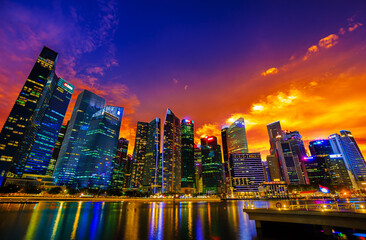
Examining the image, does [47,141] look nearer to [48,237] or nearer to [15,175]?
[15,175]

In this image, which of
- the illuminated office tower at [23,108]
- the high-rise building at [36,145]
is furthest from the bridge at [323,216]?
the high-rise building at [36,145]

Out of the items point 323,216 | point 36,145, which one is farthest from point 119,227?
point 36,145

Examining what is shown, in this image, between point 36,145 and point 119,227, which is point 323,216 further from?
point 36,145

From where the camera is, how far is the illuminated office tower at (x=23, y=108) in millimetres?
144625

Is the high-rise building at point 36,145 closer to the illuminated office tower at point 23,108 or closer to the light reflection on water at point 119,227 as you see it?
the illuminated office tower at point 23,108

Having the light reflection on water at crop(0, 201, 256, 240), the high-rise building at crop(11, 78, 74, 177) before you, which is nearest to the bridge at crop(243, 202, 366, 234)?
the light reflection on water at crop(0, 201, 256, 240)

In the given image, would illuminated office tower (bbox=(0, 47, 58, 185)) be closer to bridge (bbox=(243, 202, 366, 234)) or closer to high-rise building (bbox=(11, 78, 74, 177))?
high-rise building (bbox=(11, 78, 74, 177))

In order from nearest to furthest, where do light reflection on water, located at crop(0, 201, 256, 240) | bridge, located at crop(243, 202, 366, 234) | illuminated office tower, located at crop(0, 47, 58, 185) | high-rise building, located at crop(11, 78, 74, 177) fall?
bridge, located at crop(243, 202, 366, 234) → light reflection on water, located at crop(0, 201, 256, 240) → illuminated office tower, located at crop(0, 47, 58, 185) → high-rise building, located at crop(11, 78, 74, 177)

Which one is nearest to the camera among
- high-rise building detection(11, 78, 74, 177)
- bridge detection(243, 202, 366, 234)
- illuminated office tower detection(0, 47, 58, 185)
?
bridge detection(243, 202, 366, 234)

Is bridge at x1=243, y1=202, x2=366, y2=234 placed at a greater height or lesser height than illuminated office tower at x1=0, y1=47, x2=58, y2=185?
lesser

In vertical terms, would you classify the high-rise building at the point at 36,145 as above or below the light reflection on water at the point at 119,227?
above

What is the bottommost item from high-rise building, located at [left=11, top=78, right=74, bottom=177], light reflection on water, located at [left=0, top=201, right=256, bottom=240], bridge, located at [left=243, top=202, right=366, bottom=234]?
light reflection on water, located at [left=0, top=201, right=256, bottom=240]

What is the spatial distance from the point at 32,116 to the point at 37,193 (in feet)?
238

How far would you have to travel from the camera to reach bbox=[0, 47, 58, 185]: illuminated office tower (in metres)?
145
